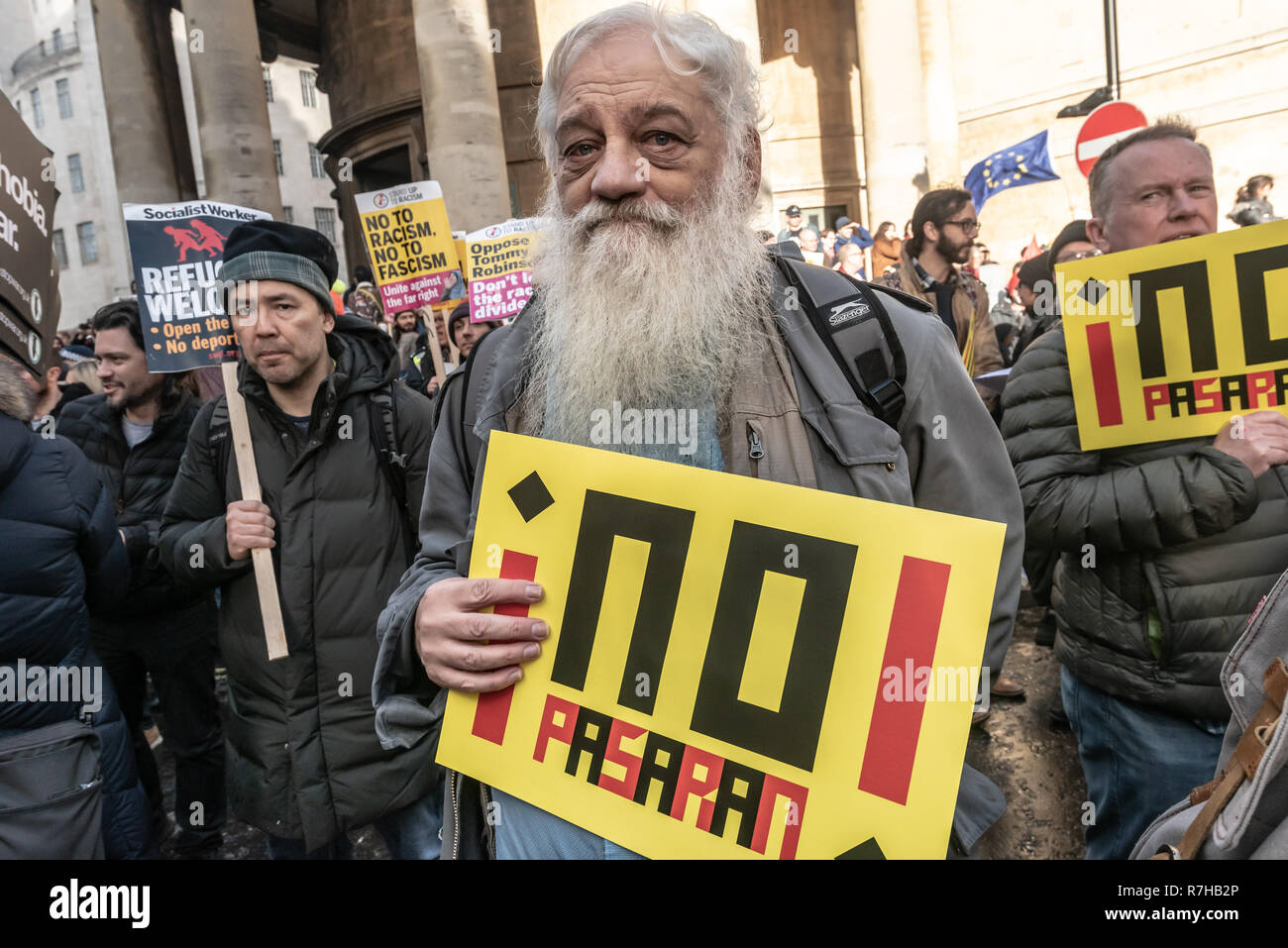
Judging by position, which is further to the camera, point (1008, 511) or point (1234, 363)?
point (1234, 363)

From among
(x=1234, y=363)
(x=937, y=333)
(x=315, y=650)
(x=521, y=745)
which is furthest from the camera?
(x=315, y=650)

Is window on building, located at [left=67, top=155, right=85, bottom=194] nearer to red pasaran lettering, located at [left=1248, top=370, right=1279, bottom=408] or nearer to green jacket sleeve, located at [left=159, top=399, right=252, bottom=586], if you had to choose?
green jacket sleeve, located at [left=159, top=399, right=252, bottom=586]

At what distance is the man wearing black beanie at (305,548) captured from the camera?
2477mm

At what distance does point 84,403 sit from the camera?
150 inches

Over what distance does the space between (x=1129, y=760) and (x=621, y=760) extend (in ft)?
5.40

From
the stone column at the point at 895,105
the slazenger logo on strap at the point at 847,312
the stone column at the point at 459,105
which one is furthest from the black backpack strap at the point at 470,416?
the stone column at the point at 895,105

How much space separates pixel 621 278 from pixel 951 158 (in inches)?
685

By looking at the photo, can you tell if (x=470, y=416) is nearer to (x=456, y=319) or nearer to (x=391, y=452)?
(x=391, y=452)

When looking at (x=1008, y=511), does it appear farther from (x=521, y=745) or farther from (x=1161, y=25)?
(x=1161, y=25)

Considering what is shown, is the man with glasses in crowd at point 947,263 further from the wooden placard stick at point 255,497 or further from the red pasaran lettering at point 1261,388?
the wooden placard stick at point 255,497

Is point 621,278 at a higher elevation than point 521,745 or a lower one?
higher

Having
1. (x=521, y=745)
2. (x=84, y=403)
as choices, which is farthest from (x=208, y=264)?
(x=521, y=745)

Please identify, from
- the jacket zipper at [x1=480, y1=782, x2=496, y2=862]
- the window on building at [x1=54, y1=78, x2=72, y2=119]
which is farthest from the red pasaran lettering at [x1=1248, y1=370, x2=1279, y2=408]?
the window on building at [x1=54, y1=78, x2=72, y2=119]

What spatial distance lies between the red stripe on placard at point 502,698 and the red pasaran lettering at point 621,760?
0.19 metres
